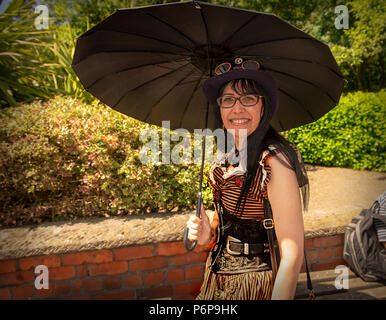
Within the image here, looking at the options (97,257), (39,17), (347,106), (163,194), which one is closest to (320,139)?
(347,106)

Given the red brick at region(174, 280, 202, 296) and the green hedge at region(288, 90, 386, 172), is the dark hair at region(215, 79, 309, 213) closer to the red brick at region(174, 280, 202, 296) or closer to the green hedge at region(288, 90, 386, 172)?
the red brick at region(174, 280, 202, 296)

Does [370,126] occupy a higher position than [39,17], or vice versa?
[39,17]

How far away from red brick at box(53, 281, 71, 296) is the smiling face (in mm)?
2002

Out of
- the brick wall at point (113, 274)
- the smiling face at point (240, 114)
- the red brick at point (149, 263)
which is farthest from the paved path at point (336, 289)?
the smiling face at point (240, 114)

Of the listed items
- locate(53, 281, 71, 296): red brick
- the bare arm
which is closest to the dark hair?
the bare arm

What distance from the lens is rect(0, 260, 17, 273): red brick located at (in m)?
2.19

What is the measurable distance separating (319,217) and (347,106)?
12.6 ft

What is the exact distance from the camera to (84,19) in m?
8.79

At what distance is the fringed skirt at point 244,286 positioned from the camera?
4.68 ft

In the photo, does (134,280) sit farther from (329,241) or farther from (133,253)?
(329,241)

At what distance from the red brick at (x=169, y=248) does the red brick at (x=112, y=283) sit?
0.43m

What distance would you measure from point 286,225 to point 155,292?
5.56ft

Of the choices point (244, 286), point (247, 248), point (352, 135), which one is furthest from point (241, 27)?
point (352, 135)
